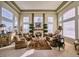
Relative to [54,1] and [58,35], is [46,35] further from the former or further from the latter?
[54,1]

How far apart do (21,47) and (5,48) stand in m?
0.59

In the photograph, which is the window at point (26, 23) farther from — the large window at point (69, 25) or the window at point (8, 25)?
the large window at point (69, 25)

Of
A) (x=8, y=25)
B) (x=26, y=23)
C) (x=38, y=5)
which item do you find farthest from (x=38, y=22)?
(x=8, y=25)

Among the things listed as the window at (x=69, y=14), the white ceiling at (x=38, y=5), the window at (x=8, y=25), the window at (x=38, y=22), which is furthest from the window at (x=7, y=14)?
the window at (x=69, y=14)

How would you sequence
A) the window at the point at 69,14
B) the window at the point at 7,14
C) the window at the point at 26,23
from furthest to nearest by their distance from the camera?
1. the window at the point at 26,23
2. the window at the point at 69,14
3. the window at the point at 7,14

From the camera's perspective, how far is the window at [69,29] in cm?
365

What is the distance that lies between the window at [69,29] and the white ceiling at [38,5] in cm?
74

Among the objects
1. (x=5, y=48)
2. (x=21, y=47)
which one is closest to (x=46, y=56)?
(x=21, y=47)

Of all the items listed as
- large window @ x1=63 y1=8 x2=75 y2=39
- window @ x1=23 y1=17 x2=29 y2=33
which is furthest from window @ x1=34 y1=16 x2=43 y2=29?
large window @ x1=63 y1=8 x2=75 y2=39

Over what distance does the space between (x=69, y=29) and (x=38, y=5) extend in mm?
1408

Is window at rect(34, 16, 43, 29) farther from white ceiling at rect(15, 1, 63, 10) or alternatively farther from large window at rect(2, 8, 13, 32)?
large window at rect(2, 8, 13, 32)

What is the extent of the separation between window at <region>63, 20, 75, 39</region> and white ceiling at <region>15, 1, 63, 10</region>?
739mm

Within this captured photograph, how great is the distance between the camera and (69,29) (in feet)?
12.2

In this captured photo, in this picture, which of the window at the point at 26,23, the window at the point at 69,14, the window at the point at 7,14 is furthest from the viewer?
the window at the point at 26,23
